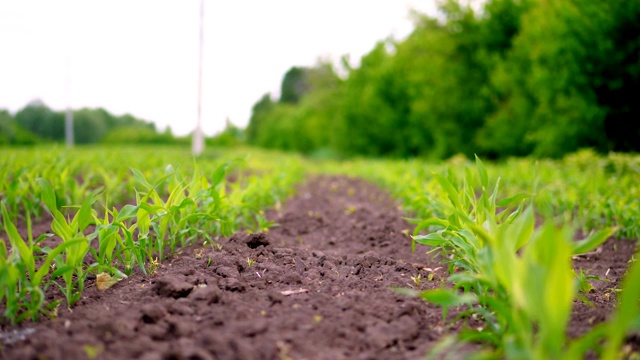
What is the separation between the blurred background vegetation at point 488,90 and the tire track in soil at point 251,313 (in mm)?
7712

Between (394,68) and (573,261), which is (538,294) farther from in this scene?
(394,68)

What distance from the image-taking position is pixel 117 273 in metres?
2.28

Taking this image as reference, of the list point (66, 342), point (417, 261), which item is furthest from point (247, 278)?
point (417, 261)

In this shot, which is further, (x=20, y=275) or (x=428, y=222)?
(x=428, y=222)

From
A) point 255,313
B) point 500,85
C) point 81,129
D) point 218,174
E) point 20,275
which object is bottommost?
point 255,313

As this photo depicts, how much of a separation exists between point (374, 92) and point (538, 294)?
20084 mm

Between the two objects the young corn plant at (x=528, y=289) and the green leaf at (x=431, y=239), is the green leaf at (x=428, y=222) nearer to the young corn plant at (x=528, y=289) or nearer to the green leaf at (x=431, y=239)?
the green leaf at (x=431, y=239)

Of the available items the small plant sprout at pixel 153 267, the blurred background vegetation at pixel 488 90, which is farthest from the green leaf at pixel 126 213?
the blurred background vegetation at pixel 488 90

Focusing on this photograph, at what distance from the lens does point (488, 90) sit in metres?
14.5

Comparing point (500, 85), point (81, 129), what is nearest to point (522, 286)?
point (500, 85)

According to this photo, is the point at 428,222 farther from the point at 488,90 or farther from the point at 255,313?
the point at 488,90

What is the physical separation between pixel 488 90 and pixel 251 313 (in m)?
14.0

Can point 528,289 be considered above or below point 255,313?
above

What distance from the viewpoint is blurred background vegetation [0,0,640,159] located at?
8.80m
